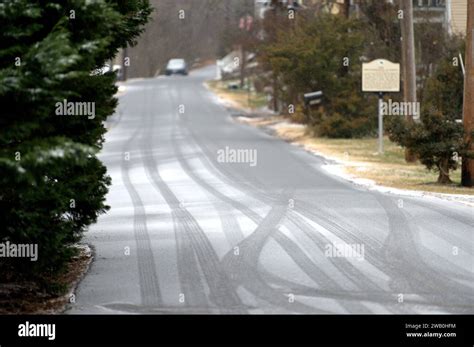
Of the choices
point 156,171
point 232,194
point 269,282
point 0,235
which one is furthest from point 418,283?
point 156,171

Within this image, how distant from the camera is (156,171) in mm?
31031

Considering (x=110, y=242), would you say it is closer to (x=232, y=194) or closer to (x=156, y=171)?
(x=232, y=194)

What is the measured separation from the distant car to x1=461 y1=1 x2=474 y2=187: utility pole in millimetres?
81219

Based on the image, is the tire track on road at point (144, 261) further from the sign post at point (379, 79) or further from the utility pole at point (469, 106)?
the sign post at point (379, 79)

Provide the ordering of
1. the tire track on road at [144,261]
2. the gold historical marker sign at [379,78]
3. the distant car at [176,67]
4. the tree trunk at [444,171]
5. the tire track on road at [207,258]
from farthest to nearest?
the distant car at [176,67] → the gold historical marker sign at [379,78] → the tree trunk at [444,171] → the tire track on road at [144,261] → the tire track on road at [207,258]

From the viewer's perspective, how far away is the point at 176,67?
105812 mm

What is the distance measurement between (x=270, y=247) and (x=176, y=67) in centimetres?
9106

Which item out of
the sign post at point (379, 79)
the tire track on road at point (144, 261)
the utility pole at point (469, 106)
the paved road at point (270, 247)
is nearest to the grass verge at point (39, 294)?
the paved road at point (270, 247)

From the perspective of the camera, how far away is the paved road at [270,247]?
11977 mm

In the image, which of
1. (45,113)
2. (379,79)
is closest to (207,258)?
(45,113)

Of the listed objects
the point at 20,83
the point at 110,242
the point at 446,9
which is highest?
the point at 446,9

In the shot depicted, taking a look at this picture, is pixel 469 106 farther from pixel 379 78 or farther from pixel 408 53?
pixel 379 78

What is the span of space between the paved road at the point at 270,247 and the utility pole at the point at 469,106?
275cm
